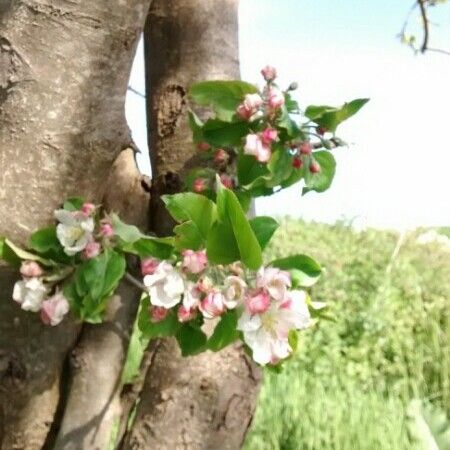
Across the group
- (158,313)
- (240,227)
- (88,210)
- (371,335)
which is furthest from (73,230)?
(371,335)

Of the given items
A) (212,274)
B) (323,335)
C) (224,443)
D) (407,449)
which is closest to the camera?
(212,274)

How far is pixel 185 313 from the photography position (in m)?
0.96

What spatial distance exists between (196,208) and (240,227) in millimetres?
63

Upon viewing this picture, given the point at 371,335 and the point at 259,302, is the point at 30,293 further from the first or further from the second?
the point at 371,335

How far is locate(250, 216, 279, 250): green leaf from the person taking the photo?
98cm

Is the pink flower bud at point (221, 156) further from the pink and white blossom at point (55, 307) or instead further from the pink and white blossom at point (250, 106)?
the pink and white blossom at point (55, 307)

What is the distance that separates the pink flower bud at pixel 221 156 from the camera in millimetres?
1187

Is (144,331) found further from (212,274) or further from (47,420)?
(47,420)

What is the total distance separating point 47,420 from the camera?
1.28 metres

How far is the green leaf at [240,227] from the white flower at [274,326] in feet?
0.15

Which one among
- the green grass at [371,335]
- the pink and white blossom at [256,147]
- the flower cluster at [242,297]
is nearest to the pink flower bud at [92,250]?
the flower cluster at [242,297]

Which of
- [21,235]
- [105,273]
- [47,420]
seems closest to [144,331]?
[105,273]

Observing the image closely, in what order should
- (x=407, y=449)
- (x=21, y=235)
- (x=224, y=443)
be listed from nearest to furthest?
1. (x=21, y=235)
2. (x=224, y=443)
3. (x=407, y=449)

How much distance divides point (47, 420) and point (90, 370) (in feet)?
0.29
